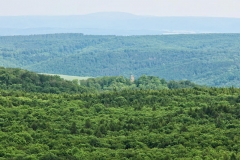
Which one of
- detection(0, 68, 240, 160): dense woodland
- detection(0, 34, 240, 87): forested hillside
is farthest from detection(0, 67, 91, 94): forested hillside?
detection(0, 34, 240, 87): forested hillside

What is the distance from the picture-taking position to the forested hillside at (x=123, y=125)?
92.4 ft

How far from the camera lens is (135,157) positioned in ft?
89.6

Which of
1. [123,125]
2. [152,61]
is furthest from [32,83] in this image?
[152,61]

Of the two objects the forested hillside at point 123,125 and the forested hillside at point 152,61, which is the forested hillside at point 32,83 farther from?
the forested hillside at point 152,61

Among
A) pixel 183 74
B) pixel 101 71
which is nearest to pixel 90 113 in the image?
pixel 183 74

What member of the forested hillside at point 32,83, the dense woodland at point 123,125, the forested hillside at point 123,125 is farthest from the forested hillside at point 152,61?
the forested hillside at point 123,125

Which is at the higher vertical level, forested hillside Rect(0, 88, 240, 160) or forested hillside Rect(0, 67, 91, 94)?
forested hillside Rect(0, 88, 240, 160)

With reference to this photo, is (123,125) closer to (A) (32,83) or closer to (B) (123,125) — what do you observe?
(B) (123,125)

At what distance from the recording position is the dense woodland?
28156mm

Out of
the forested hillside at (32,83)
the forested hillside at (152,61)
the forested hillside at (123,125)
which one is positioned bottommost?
the forested hillside at (152,61)

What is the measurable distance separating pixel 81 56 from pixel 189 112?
15273 centimetres

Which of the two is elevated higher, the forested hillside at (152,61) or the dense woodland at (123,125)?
the dense woodland at (123,125)

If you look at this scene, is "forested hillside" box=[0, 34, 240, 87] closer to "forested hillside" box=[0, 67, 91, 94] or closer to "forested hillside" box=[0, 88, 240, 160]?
"forested hillside" box=[0, 67, 91, 94]

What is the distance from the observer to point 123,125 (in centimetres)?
3466
